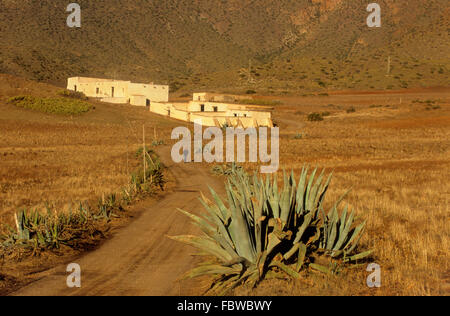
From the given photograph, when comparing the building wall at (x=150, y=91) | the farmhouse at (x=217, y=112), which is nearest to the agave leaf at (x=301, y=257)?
the farmhouse at (x=217, y=112)

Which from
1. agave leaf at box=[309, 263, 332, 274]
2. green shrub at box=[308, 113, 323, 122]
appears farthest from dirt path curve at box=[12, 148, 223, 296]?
green shrub at box=[308, 113, 323, 122]

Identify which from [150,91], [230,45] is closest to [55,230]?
[150,91]

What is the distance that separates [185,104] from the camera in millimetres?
56719

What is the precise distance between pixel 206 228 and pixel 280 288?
1.71 metres

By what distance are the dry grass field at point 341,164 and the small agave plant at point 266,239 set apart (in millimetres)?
289

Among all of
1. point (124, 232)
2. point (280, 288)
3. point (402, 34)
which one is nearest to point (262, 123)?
point (124, 232)

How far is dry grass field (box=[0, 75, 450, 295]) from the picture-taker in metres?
7.13

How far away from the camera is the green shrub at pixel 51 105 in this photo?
4791cm

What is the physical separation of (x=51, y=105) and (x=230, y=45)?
7768 cm

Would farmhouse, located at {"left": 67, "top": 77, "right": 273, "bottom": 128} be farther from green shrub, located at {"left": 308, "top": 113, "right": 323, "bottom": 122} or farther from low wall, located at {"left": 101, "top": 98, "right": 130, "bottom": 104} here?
green shrub, located at {"left": 308, "top": 113, "right": 323, "bottom": 122}

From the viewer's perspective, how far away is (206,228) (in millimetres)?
7281

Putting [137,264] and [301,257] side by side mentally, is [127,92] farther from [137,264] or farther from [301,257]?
[301,257]

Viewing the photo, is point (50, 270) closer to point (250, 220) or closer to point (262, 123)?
point (250, 220)

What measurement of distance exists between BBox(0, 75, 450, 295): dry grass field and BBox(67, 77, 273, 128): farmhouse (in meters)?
2.76
